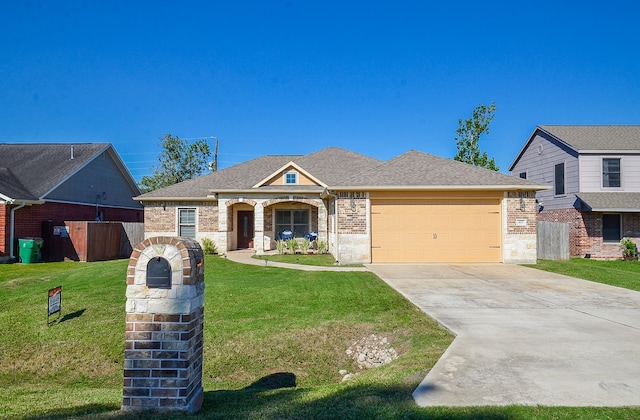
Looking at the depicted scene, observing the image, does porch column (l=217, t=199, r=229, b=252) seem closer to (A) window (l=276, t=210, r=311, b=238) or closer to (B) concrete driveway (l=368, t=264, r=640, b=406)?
(A) window (l=276, t=210, r=311, b=238)

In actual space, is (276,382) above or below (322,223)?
below

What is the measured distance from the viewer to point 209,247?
18625 mm

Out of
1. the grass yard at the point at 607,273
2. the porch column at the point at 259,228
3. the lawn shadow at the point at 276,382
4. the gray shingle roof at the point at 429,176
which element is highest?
the gray shingle roof at the point at 429,176

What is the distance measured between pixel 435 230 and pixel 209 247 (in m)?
10.5

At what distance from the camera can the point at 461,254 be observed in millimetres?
14062

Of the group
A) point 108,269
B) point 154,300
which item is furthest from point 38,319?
point 154,300

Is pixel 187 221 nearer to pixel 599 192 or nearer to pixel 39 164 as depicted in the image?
pixel 39 164

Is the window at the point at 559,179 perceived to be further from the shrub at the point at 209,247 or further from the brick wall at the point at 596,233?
the shrub at the point at 209,247

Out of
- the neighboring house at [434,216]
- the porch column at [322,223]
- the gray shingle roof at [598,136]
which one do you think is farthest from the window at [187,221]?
the gray shingle roof at [598,136]

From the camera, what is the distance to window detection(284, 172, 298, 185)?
62.2 feet

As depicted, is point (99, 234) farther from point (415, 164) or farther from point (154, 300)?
point (154, 300)

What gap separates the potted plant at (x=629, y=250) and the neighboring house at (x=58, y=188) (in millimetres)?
25415

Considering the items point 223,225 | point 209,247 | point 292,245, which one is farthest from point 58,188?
point 292,245

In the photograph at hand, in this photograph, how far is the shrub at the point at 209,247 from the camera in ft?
60.9
